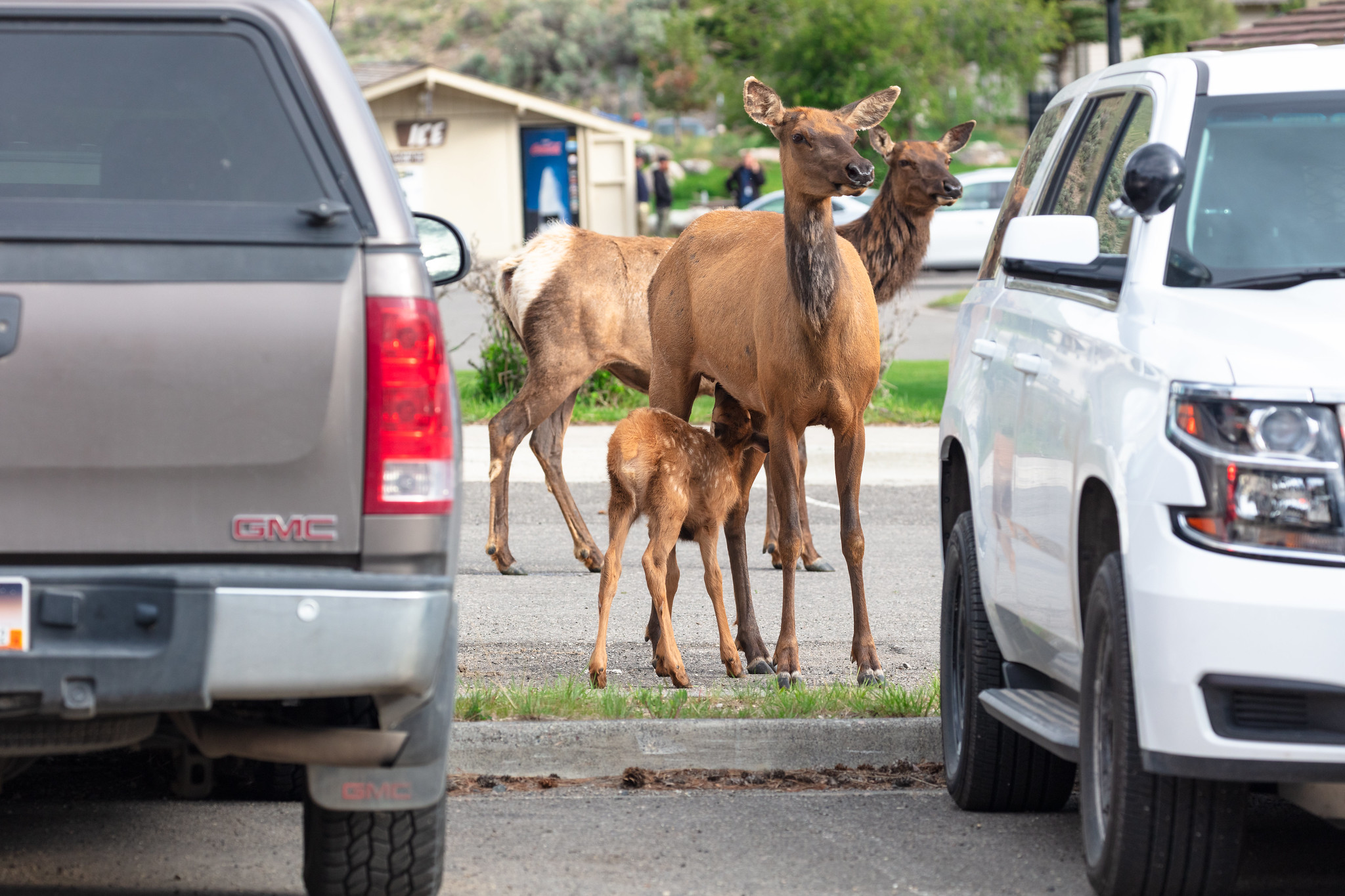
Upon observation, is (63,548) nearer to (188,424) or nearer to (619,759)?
(188,424)

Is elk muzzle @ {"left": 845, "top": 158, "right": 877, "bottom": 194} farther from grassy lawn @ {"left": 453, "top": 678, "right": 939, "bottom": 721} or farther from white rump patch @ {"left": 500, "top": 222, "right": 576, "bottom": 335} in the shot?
white rump patch @ {"left": 500, "top": 222, "right": 576, "bottom": 335}

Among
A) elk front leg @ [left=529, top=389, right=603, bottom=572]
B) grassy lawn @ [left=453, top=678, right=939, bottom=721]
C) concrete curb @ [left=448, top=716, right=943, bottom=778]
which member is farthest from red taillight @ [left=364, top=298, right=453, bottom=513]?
elk front leg @ [left=529, top=389, right=603, bottom=572]

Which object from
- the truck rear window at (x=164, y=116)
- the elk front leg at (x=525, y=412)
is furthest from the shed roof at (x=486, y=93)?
the truck rear window at (x=164, y=116)

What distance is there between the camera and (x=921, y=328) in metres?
25.5

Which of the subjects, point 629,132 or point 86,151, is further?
point 629,132

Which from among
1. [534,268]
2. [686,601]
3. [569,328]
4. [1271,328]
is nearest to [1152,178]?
[1271,328]

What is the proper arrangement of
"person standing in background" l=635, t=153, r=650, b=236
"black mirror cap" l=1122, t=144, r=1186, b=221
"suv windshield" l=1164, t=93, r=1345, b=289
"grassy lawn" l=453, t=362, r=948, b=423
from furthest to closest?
1. "person standing in background" l=635, t=153, r=650, b=236
2. "grassy lawn" l=453, t=362, r=948, b=423
3. "suv windshield" l=1164, t=93, r=1345, b=289
4. "black mirror cap" l=1122, t=144, r=1186, b=221

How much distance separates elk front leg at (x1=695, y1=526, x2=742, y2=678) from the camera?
7410mm

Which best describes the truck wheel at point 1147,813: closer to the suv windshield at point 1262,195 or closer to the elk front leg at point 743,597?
the suv windshield at point 1262,195

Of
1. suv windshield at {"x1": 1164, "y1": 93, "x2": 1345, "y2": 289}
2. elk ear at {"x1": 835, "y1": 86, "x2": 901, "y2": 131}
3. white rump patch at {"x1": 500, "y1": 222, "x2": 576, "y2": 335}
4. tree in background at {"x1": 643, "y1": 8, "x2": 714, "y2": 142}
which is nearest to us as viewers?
suv windshield at {"x1": 1164, "y1": 93, "x2": 1345, "y2": 289}

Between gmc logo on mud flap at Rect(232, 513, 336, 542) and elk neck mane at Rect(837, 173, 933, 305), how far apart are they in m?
6.85

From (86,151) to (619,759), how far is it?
2.93 meters

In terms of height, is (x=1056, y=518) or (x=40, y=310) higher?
(x=40, y=310)

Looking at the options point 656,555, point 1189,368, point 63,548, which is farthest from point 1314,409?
point 656,555
